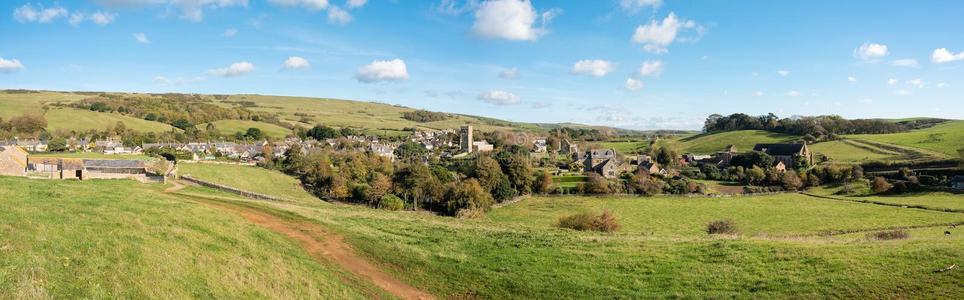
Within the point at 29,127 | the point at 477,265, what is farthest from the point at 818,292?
the point at 29,127

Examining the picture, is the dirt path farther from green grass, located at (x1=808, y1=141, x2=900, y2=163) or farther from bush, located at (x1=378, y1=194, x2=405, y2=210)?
green grass, located at (x1=808, y1=141, x2=900, y2=163)

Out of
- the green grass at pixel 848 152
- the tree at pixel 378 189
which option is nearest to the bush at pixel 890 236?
the tree at pixel 378 189

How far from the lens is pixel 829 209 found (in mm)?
53375

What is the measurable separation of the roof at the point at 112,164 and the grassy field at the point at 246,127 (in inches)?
3259

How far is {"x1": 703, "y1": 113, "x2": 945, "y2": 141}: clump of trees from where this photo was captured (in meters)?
125

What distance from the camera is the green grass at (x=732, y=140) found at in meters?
129

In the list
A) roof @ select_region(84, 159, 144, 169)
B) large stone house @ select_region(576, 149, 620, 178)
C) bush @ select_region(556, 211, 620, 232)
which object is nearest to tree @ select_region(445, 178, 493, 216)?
bush @ select_region(556, 211, 620, 232)

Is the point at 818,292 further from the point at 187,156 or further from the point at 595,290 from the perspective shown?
the point at 187,156

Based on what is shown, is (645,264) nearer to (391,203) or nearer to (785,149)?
(391,203)

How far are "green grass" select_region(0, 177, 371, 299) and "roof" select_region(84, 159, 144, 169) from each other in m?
44.8

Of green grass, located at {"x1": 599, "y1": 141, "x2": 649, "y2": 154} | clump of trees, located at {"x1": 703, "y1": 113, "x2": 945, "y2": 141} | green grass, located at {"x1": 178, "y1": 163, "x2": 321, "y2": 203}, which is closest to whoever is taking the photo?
green grass, located at {"x1": 178, "y1": 163, "x2": 321, "y2": 203}

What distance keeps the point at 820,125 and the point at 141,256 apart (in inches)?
5797

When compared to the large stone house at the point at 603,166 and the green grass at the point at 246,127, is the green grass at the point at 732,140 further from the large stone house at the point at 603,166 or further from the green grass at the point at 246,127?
the green grass at the point at 246,127

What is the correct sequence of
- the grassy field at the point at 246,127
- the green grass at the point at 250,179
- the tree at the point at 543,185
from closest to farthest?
the green grass at the point at 250,179
the tree at the point at 543,185
the grassy field at the point at 246,127
